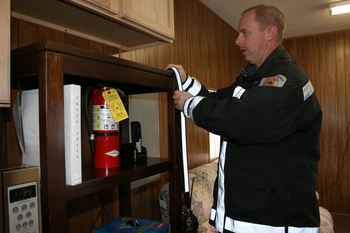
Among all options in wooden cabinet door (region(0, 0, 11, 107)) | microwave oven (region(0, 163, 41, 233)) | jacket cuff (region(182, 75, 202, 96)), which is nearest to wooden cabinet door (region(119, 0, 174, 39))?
jacket cuff (region(182, 75, 202, 96))

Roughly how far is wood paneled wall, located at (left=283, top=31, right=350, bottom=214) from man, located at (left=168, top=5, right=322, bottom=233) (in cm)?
374

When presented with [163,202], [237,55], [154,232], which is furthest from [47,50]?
[237,55]

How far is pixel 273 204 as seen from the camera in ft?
4.32

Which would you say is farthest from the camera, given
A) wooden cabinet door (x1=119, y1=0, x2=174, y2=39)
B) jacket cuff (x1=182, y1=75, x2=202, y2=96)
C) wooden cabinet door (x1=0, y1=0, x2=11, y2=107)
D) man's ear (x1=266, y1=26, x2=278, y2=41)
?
jacket cuff (x1=182, y1=75, x2=202, y2=96)

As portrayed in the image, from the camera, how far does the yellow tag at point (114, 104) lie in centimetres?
117

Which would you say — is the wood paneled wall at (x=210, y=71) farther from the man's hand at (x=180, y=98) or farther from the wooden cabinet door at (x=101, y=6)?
the man's hand at (x=180, y=98)

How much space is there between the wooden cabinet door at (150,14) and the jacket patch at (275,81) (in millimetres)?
628

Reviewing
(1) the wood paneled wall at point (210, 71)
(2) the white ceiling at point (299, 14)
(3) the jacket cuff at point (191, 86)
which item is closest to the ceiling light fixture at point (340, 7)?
(2) the white ceiling at point (299, 14)

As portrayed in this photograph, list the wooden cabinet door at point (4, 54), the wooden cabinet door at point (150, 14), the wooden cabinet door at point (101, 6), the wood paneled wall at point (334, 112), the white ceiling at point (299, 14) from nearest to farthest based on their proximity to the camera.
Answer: the wooden cabinet door at point (4, 54) < the wooden cabinet door at point (101, 6) < the wooden cabinet door at point (150, 14) < the white ceiling at point (299, 14) < the wood paneled wall at point (334, 112)

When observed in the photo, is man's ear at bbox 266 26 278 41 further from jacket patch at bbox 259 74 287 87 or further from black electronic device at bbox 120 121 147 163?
black electronic device at bbox 120 121 147 163

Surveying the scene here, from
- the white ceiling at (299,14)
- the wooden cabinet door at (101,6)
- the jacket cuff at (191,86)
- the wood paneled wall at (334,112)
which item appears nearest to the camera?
the wooden cabinet door at (101,6)

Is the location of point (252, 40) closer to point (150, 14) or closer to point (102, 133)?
point (150, 14)

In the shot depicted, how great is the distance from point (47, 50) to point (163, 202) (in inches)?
64.9

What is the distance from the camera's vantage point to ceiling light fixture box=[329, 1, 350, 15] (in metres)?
3.37
